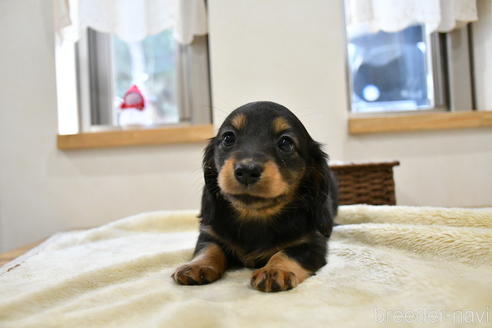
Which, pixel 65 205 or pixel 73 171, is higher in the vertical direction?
pixel 73 171

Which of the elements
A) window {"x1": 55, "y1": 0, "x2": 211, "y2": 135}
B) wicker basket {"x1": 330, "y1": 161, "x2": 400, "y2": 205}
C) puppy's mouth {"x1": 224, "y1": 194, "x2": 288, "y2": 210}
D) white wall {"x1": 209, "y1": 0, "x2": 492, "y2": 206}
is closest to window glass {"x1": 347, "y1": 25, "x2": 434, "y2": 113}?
white wall {"x1": 209, "y1": 0, "x2": 492, "y2": 206}

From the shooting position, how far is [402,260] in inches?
47.3

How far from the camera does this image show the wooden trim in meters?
2.82

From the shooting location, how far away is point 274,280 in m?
1.03

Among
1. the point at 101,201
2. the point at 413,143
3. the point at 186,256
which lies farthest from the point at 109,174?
the point at 413,143

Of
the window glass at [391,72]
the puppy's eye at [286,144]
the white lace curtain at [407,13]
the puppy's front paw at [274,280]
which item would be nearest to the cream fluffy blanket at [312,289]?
the puppy's front paw at [274,280]

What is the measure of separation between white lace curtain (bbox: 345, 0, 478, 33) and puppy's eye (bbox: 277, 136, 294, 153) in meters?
1.87

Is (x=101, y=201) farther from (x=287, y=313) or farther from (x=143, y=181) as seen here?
(x=287, y=313)

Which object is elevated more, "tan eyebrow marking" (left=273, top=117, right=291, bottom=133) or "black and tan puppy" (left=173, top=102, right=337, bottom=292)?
"tan eyebrow marking" (left=273, top=117, right=291, bottom=133)

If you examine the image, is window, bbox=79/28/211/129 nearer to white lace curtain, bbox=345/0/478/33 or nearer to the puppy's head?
white lace curtain, bbox=345/0/478/33

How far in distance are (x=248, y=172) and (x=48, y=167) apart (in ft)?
7.59

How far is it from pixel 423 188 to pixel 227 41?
176 centimetres

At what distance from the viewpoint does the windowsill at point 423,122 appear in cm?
→ 273

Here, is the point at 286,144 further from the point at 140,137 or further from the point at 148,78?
the point at 148,78
